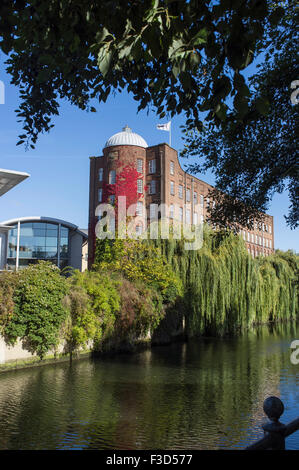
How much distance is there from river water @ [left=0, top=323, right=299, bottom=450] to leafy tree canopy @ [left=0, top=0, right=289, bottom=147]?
5478mm

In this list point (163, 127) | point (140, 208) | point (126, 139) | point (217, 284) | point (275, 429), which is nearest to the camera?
point (275, 429)

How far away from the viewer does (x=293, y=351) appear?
61.4ft

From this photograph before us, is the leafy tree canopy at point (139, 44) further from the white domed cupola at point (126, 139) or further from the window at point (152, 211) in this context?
the white domed cupola at point (126, 139)

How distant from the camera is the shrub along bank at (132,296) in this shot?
14719 mm

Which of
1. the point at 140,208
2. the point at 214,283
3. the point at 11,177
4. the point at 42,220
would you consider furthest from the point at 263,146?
the point at 42,220

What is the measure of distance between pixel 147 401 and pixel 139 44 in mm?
8969

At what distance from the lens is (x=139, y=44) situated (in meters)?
3.29

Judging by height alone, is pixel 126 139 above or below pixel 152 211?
above

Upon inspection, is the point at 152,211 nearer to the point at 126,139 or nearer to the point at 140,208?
the point at 140,208

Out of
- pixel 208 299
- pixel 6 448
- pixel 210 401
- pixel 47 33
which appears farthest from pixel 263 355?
pixel 47 33

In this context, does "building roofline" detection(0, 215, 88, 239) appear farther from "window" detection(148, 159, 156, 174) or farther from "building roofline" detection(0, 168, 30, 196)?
"building roofline" detection(0, 168, 30, 196)

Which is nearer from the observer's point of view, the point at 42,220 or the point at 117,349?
the point at 117,349
